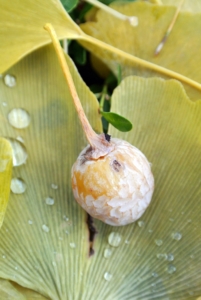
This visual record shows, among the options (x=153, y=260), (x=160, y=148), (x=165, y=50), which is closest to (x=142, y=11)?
(x=165, y=50)

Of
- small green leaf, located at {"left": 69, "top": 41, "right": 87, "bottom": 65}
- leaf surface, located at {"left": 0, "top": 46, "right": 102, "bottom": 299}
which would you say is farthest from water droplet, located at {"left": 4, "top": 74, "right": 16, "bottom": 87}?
small green leaf, located at {"left": 69, "top": 41, "right": 87, "bottom": 65}

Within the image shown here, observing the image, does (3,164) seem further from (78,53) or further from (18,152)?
(78,53)

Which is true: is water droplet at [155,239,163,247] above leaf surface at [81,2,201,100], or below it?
below

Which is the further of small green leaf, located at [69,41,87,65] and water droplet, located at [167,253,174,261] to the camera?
small green leaf, located at [69,41,87,65]

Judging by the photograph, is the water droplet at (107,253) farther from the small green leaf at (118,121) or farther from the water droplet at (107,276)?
the small green leaf at (118,121)

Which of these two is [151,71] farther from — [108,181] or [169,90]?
[108,181]

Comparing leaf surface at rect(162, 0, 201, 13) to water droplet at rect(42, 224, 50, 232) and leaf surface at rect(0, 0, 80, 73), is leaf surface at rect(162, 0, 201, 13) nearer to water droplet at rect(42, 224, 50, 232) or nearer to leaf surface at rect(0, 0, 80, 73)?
leaf surface at rect(0, 0, 80, 73)
